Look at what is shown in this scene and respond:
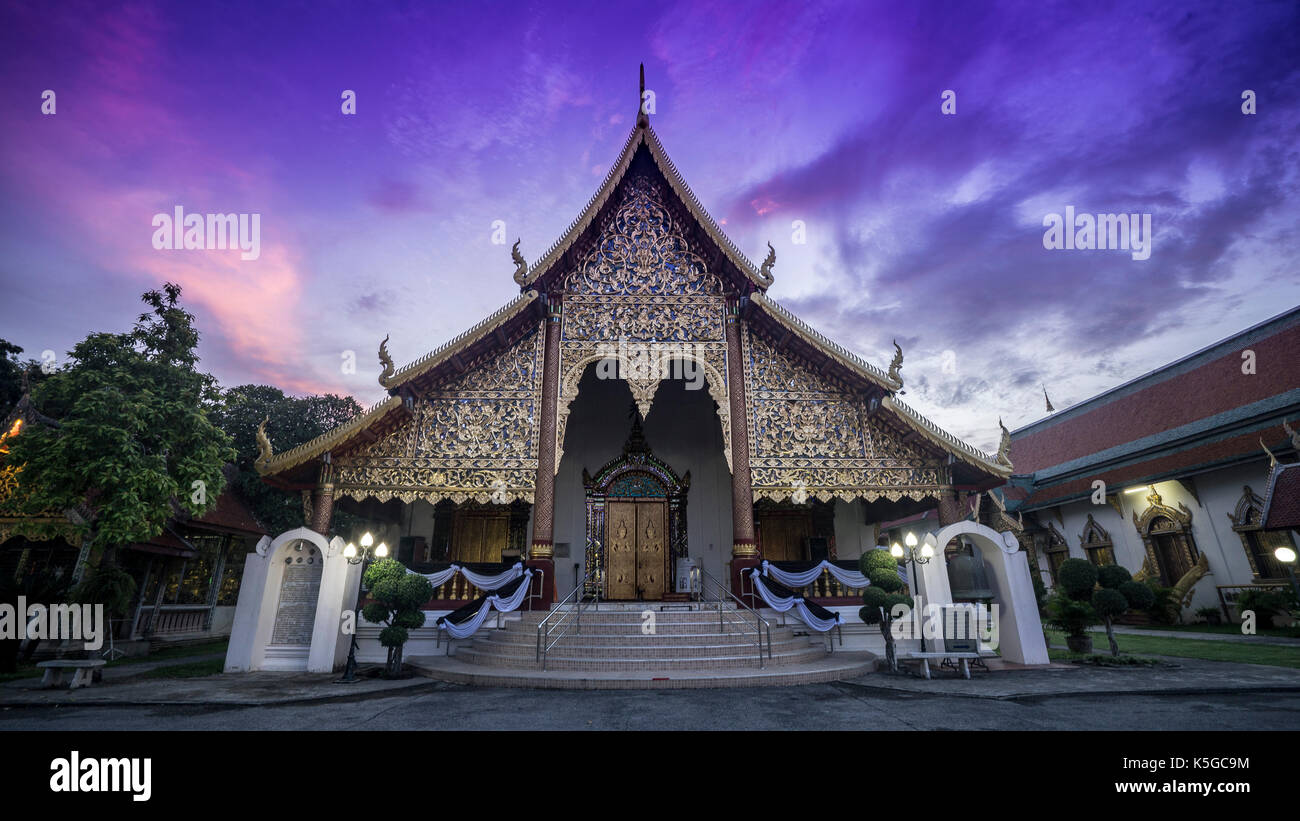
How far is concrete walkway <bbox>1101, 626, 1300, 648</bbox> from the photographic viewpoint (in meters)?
10.1

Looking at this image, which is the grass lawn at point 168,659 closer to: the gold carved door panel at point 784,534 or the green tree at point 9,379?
the green tree at point 9,379

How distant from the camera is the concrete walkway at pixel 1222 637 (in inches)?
398

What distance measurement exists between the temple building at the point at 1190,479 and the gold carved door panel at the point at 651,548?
1156 centimetres

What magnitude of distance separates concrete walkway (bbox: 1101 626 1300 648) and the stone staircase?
341 inches

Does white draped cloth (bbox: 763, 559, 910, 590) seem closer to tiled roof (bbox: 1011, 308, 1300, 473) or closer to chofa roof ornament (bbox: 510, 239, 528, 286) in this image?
chofa roof ornament (bbox: 510, 239, 528, 286)

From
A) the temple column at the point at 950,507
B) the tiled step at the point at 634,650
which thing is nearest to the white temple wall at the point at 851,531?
the temple column at the point at 950,507

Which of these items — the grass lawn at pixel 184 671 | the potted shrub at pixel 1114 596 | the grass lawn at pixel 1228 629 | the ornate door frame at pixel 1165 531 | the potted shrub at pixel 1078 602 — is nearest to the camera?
the grass lawn at pixel 184 671

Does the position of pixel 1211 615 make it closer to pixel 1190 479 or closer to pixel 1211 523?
pixel 1211 523

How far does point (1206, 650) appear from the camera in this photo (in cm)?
925

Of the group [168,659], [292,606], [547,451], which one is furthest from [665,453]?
[168,659]
